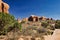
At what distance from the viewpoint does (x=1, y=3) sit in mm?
46406

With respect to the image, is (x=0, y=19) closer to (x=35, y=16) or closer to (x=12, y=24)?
(x=12, y=24)

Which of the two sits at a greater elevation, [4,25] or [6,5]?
[6,5]

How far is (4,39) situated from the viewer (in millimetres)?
19578

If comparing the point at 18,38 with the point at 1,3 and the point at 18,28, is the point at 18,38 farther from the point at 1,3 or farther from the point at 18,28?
the point at 1,3

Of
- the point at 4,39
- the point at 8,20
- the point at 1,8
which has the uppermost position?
the point at 1,8

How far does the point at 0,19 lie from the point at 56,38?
2765 cm

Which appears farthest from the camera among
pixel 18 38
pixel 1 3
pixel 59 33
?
pixel 1 3

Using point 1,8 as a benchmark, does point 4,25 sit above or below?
below

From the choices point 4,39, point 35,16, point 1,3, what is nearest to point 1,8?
point 1,3

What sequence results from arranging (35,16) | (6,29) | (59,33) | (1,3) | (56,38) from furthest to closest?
1. (35,16)
2. (1,3)
3. (6,29)
4. (59,33)
5. (56,38)

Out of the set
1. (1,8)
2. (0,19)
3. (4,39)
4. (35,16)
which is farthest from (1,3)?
(35,16)

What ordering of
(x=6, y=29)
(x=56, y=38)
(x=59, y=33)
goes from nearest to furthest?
(x=56, y=38)
(x=59, y=33)
(x=6, y=29)

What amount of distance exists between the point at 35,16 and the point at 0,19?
201 feet

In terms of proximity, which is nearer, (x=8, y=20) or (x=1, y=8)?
(x=8, y=20)
